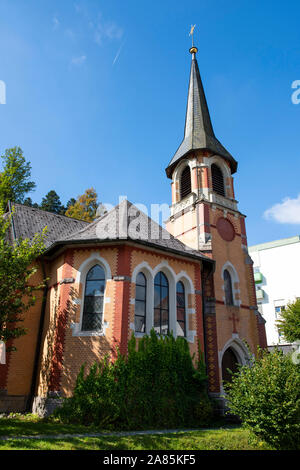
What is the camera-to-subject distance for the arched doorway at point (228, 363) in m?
17.1

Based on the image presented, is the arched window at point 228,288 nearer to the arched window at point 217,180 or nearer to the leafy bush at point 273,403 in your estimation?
the arched window at point 217,180

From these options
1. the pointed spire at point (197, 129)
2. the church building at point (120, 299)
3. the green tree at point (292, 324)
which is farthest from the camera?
the green tree at point (292, 324)

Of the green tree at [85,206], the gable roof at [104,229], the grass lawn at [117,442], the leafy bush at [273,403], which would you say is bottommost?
the grass lawn at [117,442]

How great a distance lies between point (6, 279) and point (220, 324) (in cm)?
1132

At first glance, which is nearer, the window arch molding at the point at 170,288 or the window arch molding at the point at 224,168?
the window arch molding at the point at 170,288

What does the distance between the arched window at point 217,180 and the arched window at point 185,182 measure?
1.62 meters

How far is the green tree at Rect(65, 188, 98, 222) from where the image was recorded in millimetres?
32938

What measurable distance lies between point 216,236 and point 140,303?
8.24m

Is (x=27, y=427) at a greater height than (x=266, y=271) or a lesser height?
lesser

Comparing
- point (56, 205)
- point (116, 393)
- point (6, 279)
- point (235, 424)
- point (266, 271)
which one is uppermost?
point (56, 205)

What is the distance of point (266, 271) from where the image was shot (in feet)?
135

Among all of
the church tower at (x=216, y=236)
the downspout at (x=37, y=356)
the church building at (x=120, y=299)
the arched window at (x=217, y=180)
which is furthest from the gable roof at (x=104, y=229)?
the arched window at (x=217, y=180)
